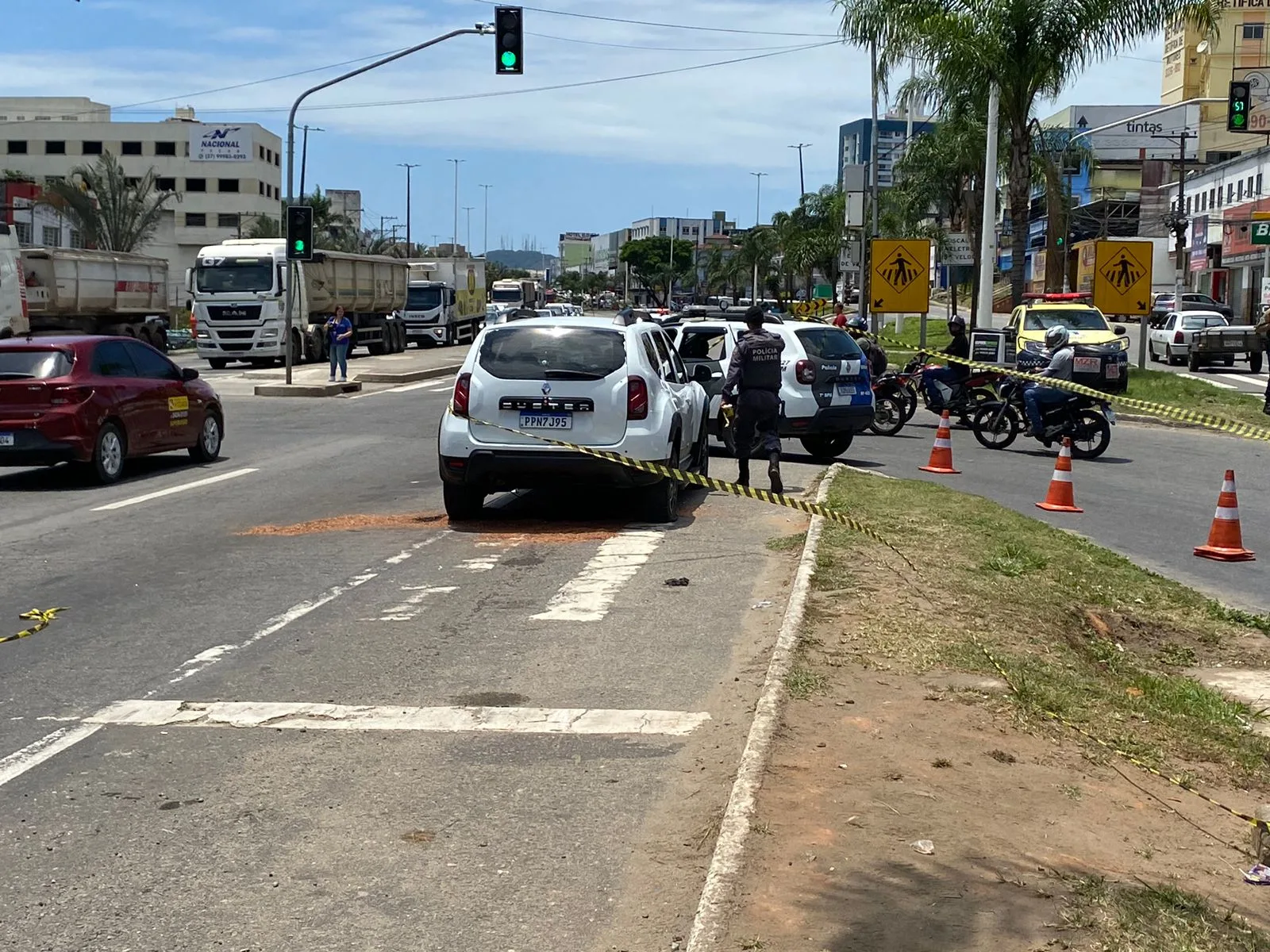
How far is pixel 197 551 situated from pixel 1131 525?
8.28 metres

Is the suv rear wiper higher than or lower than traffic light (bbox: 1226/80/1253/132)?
lower

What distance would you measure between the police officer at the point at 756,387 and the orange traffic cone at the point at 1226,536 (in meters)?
3.73

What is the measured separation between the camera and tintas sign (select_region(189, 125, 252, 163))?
359ft

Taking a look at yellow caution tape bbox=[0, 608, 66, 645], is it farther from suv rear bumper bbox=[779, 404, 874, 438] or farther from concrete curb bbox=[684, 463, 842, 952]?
suv rear bumper bbox=[779, 404, 874, 438]

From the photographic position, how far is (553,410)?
1177cm

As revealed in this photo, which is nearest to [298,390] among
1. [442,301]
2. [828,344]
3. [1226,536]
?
[828,344]

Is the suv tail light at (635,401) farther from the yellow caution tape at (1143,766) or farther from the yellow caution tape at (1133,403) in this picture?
the yellow caution tape at (1133,403)

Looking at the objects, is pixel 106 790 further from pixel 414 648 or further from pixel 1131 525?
pixel 1131 525

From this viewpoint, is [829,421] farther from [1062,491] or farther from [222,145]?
[222,145]

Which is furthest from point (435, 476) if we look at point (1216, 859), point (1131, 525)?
point (1216, 859)

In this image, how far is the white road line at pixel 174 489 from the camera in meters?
14.0

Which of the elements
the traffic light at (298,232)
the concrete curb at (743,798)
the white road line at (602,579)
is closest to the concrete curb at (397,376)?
the traffic light at (298,232)

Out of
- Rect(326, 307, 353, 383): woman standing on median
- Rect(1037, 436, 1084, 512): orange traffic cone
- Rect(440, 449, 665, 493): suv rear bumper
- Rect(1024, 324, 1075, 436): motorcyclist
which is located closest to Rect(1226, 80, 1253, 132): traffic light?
Rect(1024, 324, 1075, 436): motorcyclist

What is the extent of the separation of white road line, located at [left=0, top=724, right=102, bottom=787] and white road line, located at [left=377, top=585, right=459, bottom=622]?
239 centimetres
